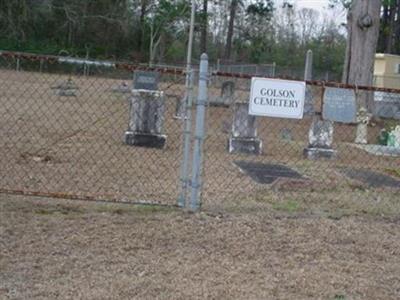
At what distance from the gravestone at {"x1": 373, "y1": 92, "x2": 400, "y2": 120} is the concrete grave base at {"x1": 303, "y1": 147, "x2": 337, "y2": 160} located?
8.33m

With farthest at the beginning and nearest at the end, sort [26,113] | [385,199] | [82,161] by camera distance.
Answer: [26,113]
[82,161]
[385,199]

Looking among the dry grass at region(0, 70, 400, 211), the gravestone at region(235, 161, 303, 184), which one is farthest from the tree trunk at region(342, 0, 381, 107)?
the gravestone at region(235, 161, 303, 184)

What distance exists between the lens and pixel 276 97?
6.12 meters

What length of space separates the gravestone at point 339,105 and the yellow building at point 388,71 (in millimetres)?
23240

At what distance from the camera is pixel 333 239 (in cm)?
547

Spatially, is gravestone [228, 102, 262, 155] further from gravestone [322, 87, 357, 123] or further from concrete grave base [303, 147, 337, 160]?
gravestone [322, 87, 357, 123]

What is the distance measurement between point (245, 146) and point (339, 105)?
190 cm

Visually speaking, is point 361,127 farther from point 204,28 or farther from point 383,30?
point 204,28

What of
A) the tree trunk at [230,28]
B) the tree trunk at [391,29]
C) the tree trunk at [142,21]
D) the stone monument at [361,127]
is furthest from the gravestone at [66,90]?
the tree trunk at [230,28]

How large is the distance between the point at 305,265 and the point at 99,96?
2094 centimetres

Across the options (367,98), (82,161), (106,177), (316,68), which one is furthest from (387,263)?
(316,68)

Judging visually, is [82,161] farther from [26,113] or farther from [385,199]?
[26,113]

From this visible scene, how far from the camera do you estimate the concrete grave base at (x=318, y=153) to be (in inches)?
455

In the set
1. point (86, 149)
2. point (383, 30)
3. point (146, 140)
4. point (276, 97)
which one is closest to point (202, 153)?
point (276, 97)
